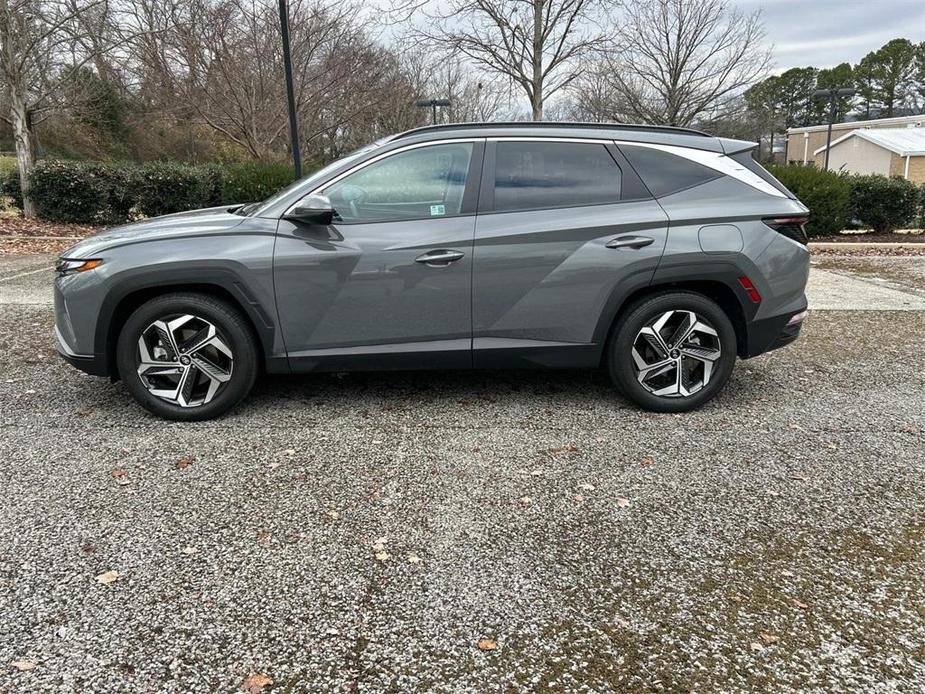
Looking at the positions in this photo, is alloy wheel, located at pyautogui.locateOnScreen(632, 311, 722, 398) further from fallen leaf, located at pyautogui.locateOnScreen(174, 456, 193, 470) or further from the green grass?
the green grass

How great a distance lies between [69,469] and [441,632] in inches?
88.5

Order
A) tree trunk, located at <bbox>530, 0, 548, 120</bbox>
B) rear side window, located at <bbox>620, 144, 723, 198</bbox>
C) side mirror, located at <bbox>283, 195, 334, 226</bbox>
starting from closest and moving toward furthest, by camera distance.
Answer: side mirror, located at <bbox>283, 195, 334, 226</bbox>, rear side window, located at <bbox>620, 144, 723, 198</bbox>, tree trunk, located at <bbox>530, 0, 548, 120</bbox>

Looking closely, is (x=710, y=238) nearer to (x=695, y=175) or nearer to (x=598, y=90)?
(x=695, y=175)

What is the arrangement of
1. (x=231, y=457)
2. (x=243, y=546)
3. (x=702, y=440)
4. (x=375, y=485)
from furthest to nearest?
1. (x=702, y=440)
2. (x=231, y=457)
3. (x=375, y=485)
4. (x=243, y=546)

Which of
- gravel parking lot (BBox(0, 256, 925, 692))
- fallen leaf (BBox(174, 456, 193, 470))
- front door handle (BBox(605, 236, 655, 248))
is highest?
front door handle (BBox(605, 236, 655, 248))

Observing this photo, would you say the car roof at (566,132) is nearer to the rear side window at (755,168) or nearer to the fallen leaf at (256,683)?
the rear side window at (755,168)

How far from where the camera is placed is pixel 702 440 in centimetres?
382

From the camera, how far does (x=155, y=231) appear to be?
3973mm

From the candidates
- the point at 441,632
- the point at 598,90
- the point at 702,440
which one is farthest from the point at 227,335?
the point at 598,90

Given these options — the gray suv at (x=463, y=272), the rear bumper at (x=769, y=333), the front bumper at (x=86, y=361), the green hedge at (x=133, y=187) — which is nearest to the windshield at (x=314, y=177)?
the gray suv at (x=463, y=272)

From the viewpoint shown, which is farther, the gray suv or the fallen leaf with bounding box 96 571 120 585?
the gray suv

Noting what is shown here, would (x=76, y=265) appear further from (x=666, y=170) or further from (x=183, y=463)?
(x=666, y=170)

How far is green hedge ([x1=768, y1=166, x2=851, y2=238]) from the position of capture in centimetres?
1345

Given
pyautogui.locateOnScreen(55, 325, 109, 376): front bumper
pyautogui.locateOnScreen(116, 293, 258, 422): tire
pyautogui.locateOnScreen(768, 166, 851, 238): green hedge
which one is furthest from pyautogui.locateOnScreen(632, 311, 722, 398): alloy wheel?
pyautogui.locateOnScreen(768, 166, 851, 238): green hedge
